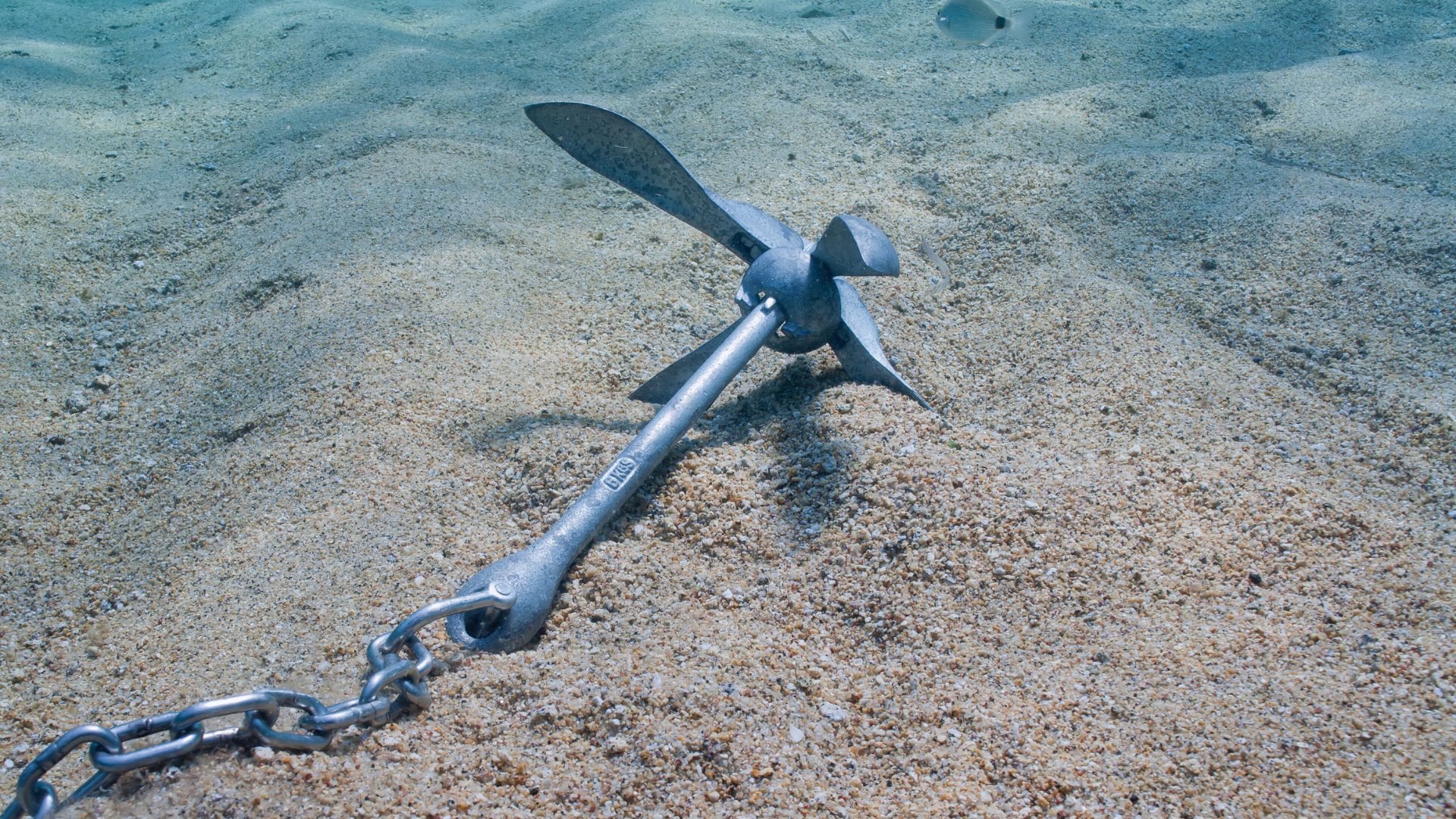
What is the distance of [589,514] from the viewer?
1565mm

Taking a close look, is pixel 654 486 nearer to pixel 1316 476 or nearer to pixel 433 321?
pixel 433 321

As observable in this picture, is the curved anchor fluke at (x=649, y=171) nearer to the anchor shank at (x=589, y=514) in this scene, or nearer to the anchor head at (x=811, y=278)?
the anchor head at (x=811, y=278)

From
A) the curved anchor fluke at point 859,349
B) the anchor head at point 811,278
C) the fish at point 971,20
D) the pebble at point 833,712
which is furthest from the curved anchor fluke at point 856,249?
the fish at point 971,20

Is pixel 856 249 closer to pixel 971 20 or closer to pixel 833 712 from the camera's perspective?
pixel 833 712

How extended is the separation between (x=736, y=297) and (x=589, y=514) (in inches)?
30.9

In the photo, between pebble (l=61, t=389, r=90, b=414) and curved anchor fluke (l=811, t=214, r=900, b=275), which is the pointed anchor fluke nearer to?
curved anchor fluke (l=811, t=214, r=900, b=275)

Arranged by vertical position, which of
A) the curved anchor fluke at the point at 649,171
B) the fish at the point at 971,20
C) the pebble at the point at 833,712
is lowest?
the pebble at the point at 833,712

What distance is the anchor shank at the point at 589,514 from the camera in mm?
1416

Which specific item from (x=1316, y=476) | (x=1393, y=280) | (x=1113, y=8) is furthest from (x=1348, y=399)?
(x=1113, y=8)

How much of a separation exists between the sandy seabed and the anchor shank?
0.22 ft

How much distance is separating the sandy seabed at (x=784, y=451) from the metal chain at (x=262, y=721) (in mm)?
44

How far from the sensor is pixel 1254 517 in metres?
1.64

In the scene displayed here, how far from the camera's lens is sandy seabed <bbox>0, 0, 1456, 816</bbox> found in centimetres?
125

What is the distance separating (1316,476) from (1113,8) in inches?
183
